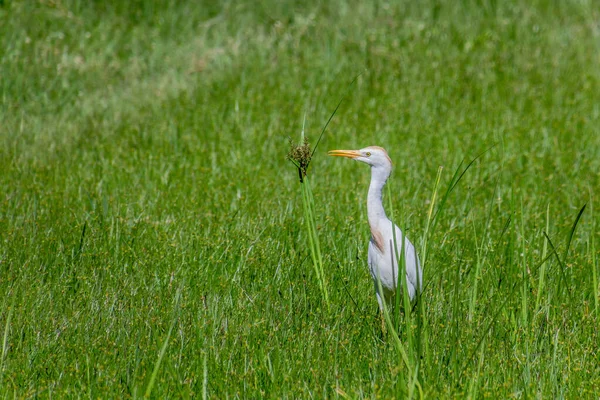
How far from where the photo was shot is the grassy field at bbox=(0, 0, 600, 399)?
3.61 meters

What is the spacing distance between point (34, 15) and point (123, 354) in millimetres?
7174

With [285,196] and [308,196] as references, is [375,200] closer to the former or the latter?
[308,196]

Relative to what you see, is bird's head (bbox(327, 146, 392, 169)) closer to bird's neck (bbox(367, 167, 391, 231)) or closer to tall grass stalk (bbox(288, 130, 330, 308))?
bird's neck (bbox(367, 167, 391, 231))

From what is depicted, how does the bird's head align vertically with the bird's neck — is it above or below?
above

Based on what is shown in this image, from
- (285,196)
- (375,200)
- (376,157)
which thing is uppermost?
(376,157)

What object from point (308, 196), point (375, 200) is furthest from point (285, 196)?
point (308, 196)

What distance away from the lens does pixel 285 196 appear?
239 inches

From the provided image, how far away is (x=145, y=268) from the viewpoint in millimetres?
4715

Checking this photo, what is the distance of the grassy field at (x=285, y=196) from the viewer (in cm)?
361

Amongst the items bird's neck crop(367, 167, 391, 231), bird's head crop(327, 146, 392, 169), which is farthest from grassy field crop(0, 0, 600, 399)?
bird's head crop(327, 146, 392, 169)

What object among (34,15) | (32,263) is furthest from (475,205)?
(34,15)

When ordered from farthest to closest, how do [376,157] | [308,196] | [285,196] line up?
[285,196] → [376,157] → [308,196]

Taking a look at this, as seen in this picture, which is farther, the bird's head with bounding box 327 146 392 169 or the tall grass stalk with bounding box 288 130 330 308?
the bird's head with bounding box 327 146 392 169

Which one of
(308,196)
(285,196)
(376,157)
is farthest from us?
(285,196)
